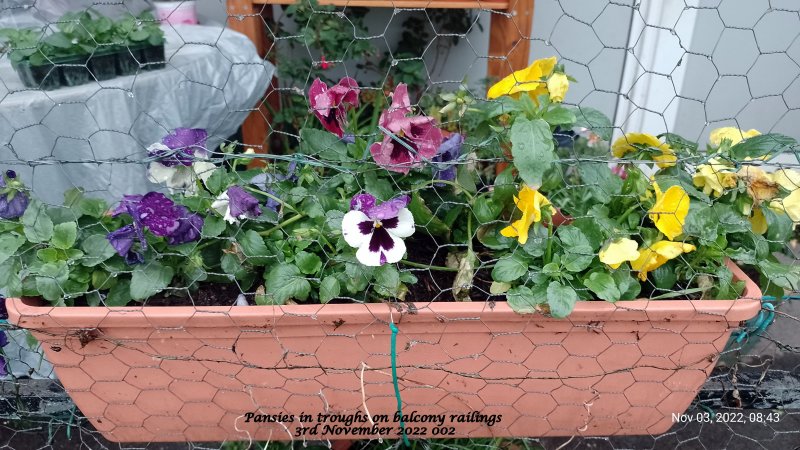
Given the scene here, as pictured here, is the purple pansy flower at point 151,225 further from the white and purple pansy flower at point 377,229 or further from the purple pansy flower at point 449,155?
the purple pansy flower at point 449,155

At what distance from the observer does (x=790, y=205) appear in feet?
2.76

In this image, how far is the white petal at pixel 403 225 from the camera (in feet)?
2.42

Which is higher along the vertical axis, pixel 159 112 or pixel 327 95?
pixel 327 95

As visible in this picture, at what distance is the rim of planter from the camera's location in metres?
0.72

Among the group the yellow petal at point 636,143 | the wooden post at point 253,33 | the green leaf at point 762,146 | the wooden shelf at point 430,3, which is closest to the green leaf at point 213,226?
the yellow petal at point 636,143

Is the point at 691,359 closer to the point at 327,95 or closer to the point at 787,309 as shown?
the point at 327,95

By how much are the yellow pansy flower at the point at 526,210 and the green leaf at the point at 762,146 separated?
0.93 feet

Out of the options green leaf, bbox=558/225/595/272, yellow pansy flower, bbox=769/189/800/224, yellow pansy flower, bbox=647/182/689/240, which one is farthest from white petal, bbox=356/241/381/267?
yellow pansy flower, bbox=769/189/800/224

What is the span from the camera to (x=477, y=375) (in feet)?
2.56

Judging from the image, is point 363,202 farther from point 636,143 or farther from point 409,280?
point 636,143

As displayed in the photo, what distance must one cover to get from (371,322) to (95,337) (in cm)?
32

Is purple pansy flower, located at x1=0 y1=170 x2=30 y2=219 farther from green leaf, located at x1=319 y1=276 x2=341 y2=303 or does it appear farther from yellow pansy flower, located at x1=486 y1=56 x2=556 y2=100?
yellow pansy flower, located at x1=486 y1=56 x2=556 y2=100

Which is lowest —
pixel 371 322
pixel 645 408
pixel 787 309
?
pixel 787 309

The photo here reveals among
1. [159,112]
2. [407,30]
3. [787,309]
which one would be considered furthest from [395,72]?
[787,309]
